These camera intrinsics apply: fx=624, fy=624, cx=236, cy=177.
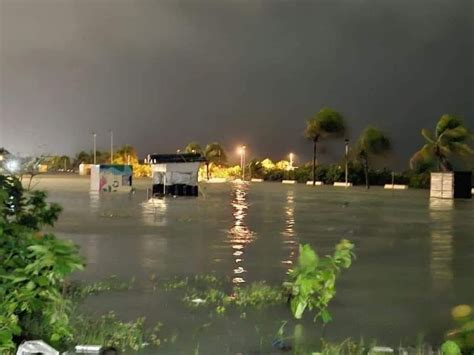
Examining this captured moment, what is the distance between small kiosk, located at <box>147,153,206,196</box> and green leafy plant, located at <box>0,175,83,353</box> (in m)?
23.4

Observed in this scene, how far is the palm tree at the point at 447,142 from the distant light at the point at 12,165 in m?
37.5

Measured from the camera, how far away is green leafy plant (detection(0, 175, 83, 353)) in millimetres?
3707

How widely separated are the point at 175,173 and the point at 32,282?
80.8 feet

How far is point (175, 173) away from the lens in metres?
28.3

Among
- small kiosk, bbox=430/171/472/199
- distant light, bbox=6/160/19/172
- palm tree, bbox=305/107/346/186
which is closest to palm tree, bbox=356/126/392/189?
palm tree, bbox=305/107/346/186

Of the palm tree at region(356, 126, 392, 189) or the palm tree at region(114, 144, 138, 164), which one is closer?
the palm tree at region(356, 126, 392, 189)

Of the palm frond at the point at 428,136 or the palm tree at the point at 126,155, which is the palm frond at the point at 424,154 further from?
the palm tree at the point at 126,155

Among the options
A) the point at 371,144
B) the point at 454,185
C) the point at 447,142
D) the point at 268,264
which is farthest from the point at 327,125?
the point at 268,264

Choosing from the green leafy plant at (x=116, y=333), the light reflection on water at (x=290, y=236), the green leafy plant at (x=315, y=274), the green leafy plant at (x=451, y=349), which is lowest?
the green leafy plant at (x=116, y=333)

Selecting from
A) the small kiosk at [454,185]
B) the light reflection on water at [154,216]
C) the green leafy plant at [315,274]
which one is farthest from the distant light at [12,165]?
the small kiosk at [454,185]

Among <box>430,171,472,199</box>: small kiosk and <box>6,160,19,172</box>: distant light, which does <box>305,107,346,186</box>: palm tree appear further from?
<box>6,160,19,172</box>: distant light

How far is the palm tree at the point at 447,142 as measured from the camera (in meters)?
40.5

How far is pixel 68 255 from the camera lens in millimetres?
3742

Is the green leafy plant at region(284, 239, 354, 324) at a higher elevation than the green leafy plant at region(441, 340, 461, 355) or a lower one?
higher
